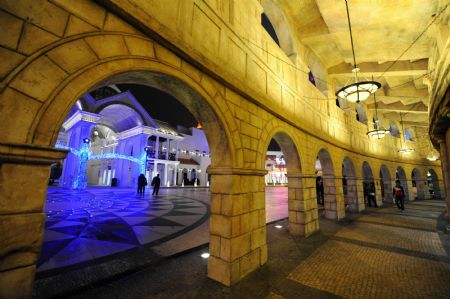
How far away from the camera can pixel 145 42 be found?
241 cm

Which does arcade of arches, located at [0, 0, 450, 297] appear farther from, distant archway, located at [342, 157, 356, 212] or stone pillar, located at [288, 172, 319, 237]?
distant archway, located at [342, 157, 356, 212]

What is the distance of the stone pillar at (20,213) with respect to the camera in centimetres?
133

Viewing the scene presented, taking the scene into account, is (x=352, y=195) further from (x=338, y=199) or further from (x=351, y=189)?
(x=338, y=199)

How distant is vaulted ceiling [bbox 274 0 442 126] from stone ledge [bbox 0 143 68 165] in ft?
26.5

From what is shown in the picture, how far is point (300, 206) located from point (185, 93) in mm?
5106

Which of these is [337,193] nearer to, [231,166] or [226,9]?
[231,166]

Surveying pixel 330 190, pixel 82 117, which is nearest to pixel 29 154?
pixel 330 190

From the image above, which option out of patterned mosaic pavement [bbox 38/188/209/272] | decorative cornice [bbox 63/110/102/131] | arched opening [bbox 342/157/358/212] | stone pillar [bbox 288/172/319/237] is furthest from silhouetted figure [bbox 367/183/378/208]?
decorative cornice [bbox 63/110/102/131]

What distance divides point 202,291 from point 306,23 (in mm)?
9145

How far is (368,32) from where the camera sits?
24.8 ft

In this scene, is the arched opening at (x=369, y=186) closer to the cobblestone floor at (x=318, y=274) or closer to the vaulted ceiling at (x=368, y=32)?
the vaulted ceiling at (x=368, y=32)

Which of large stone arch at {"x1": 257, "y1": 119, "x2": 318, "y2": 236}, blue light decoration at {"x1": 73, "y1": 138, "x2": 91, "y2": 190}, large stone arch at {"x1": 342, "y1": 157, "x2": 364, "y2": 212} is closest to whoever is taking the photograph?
large stone arch at {"x1": 257, "y1": 119, "x2": 318, "y2": 236}

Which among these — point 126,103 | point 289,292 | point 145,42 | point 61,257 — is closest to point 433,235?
point 289,292

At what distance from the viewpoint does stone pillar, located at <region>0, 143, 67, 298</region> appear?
133 centimetres
